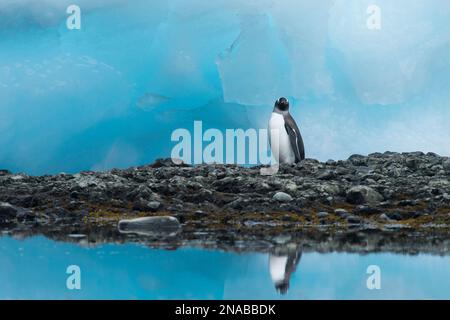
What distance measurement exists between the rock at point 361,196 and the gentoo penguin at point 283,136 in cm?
439

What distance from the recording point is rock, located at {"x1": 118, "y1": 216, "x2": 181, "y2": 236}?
10164 mm

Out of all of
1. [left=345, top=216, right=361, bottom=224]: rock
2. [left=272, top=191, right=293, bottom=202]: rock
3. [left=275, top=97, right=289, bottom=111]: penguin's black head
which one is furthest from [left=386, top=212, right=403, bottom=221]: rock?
[left=275, top=97, right=289, bottom=111]: penguin's black head

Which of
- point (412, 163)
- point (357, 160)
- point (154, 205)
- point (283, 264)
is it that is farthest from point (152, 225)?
point (357, 160)

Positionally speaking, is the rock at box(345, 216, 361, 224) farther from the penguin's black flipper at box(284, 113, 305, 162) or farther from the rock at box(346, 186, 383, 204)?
the penguin's black flipper at box(284, 113, 305, 162)

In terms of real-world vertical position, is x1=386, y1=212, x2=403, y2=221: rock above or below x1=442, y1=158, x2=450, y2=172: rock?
below

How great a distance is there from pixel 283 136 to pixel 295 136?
0.20 metres

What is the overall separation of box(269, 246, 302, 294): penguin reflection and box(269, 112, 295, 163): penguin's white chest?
7.70m

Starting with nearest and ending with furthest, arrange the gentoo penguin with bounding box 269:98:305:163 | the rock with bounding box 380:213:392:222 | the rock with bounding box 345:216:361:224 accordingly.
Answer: the rock with bounding box 345:216:361:224 < the rock with bounding box 380:213:392:222 < the gentoo penguin with bounding box 269:98:305:163

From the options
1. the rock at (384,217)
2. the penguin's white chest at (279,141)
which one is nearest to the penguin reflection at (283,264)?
the rock at (384,217)

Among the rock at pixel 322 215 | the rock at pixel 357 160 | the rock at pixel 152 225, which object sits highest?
the rock at pixel 357 160

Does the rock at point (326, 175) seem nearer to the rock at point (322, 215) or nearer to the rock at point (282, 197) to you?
the rock at point (282, 197)

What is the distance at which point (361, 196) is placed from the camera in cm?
1188

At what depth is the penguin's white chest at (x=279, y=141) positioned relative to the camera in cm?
1634
